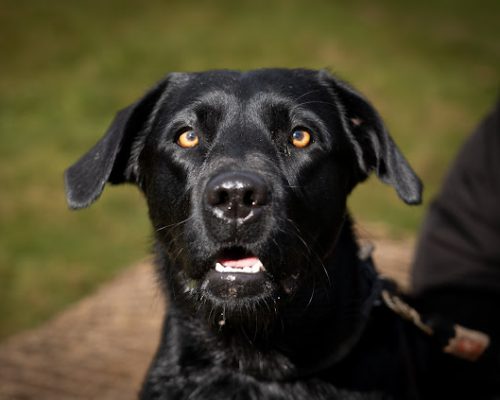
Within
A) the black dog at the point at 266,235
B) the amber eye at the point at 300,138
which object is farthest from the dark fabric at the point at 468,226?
the amber eye at the point at 300,138

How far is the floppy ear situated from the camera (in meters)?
2.86

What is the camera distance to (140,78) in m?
13.6

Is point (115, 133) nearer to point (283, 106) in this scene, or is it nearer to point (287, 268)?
point (283, 106)

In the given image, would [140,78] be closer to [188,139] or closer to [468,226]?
[468,226]

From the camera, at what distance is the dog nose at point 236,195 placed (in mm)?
2328

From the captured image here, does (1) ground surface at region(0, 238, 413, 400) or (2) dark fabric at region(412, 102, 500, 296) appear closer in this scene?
(1) ground surface at region(0, 238, 413, 400)

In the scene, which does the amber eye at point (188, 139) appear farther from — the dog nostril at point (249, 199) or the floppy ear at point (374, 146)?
the floppy ear at point (374, 146)

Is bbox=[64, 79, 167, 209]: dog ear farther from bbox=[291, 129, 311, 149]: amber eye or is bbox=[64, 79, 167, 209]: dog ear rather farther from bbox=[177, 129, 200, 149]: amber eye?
bbox=[291, 129, 311, 149]: amber eye

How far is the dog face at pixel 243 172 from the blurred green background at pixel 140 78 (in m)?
4.05

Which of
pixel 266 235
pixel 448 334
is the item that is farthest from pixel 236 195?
pixel 448 334

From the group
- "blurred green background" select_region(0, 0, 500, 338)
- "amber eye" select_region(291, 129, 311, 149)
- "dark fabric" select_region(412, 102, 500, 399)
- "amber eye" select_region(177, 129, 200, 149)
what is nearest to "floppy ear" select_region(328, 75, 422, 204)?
"amber eye" select_region(291, 129, 311, 149)

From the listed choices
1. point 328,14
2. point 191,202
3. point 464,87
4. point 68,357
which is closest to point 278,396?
point 191,202

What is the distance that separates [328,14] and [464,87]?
15.3ft

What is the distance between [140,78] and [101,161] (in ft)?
36.5
